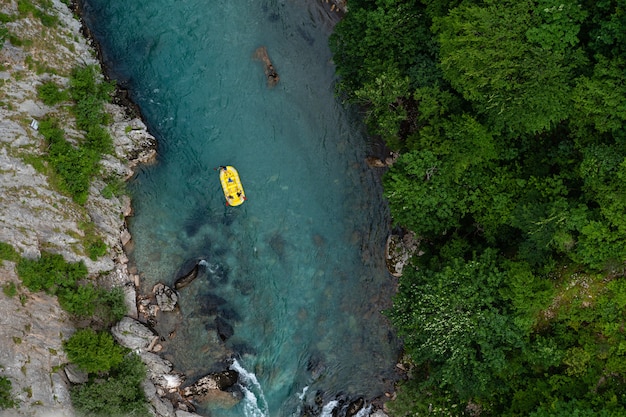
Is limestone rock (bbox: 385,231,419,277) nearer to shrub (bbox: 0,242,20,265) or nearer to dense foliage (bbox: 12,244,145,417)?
dense foliage (bbox: 12,244,145,417)

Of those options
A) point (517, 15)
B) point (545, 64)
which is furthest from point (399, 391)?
point (517, 15)

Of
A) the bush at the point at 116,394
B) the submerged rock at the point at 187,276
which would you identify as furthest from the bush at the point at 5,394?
the submerged rock at the point at 187,276

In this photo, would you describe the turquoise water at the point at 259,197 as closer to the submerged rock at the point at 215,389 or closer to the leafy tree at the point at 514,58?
the submerged rock at the point at 215,389

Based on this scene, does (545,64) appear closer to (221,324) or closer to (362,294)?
(362,294)

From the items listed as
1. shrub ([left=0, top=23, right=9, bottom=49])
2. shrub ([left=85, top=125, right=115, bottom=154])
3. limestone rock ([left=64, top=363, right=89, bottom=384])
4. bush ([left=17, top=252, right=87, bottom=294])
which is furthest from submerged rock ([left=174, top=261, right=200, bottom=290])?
shrub ([left=0, top=23, right=9, bottom=49])

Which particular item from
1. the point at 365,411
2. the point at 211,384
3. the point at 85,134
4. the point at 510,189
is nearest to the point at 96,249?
the point at 85,134

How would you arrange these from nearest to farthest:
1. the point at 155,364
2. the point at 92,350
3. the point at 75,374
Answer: the point at 92,350
the point at 75,374
the point at 155,364

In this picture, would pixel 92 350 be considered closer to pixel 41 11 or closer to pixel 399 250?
pixel 399 250
